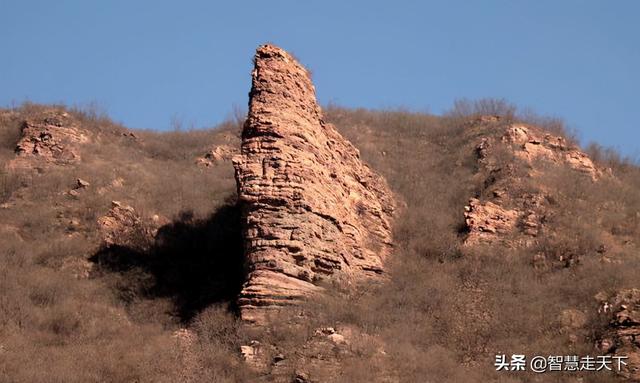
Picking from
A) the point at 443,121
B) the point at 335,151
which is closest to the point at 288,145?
the point at 335,151

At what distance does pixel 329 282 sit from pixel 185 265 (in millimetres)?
5557

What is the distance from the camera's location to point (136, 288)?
23.9 m

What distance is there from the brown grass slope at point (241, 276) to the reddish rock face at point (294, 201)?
0.76m

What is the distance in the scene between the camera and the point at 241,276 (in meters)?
23.1

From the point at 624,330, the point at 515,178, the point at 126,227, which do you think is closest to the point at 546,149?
the point at 515,178

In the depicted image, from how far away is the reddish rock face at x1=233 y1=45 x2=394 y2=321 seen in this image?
20703 mm

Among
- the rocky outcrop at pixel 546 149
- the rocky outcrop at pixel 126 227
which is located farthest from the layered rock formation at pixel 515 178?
the rocky outcrop at pixel 126 227

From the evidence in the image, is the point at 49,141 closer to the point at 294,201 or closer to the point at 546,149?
the point at 294,201

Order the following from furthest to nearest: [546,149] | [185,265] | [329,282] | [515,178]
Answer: [546,149] → [515,178] → [185,265] → [329,282]

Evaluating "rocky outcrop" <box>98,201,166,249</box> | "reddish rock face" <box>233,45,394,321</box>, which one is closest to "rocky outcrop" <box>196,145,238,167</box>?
"rocky outcrop" <box>98,201,166,249</box>

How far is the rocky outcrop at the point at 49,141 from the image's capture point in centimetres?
3144

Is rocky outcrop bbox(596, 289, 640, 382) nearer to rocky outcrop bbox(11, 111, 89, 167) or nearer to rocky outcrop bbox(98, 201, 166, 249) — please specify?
rocky outcrop bbox(98, 201, 166, 249)

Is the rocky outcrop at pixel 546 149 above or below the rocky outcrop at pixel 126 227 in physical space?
above

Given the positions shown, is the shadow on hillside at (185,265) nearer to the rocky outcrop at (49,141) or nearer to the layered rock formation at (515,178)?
the rocky outcrop at (49,141)
